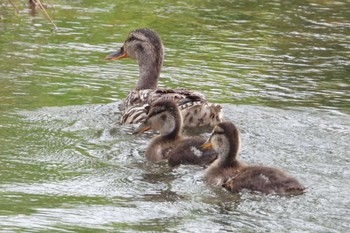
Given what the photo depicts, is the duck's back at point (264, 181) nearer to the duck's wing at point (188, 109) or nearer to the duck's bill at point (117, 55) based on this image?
the duck's wing at point (188, 109)

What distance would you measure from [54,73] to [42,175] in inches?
156

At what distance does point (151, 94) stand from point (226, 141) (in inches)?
92.2

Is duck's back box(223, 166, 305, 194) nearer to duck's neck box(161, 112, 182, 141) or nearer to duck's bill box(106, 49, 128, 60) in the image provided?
duck's neck box(161, 112, 182, 141)

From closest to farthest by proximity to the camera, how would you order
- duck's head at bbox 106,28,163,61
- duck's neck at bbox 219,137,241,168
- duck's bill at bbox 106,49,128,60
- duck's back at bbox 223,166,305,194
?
1. duck's back at bbox 223,166,305,194
2. duck's neck at bbox 219,137,241,168
3. duck's head at bbox 106,28,163,61
4. duck's bill at bbox 106,49,128,60

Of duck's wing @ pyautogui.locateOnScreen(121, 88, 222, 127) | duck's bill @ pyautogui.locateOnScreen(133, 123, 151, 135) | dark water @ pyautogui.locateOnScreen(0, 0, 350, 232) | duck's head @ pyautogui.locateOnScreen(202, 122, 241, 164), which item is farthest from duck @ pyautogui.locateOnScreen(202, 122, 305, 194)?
duck's wing @ pyautogui.locateOnScreen(121, 88, 222, 127)

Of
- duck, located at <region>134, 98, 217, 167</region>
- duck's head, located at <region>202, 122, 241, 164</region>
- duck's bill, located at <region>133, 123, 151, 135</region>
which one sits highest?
duck's head, located at <region>202, 122, 241, 164</region>

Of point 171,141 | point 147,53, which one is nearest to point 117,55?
point 147,53

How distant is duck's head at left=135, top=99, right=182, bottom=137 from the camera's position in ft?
35.0

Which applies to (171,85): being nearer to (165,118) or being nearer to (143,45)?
(143,45)

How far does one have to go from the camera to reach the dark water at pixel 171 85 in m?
8.63

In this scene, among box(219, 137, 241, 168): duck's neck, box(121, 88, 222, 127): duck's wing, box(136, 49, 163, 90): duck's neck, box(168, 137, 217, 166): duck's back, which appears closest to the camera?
box(219, 137, 241, 168): duck's neck

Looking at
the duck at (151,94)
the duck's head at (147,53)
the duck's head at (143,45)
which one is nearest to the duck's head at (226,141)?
the duck at (151,94)

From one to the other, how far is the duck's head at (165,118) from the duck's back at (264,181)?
135cm

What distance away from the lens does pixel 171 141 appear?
34.8 ft
